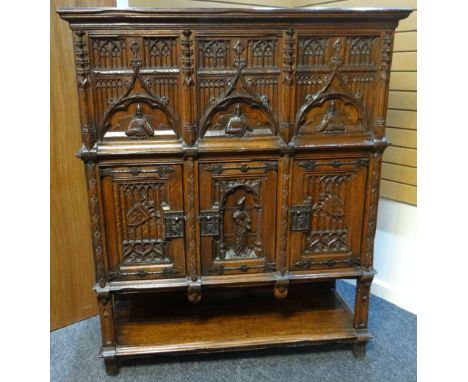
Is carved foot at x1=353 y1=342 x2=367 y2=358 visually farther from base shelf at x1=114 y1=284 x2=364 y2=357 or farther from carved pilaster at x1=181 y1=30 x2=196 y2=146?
carved pilaster at x1=181 y1=30 x2=196 y2=146

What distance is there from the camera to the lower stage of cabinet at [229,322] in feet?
7.23

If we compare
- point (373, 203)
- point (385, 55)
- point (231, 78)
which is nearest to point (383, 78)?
point (385, 55)

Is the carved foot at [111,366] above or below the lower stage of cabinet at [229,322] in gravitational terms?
below

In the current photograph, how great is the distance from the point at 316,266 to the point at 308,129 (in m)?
0.70

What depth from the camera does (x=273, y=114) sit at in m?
1.96

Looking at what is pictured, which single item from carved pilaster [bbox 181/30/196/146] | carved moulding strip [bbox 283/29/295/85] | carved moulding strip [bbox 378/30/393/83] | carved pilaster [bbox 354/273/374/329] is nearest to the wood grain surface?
carved pilaster [bbox 181/30/196/146]

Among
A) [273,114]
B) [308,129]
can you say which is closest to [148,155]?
[273,114]

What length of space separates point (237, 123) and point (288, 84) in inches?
11.4

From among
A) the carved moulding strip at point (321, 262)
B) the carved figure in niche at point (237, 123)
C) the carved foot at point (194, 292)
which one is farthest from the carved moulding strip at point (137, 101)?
the carved moulding strip at point (321, 262)

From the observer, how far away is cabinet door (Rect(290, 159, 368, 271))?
80.7 inches

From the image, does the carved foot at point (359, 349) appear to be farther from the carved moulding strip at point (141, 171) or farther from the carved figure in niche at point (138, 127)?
the carved figure in niche at point (138, 127)

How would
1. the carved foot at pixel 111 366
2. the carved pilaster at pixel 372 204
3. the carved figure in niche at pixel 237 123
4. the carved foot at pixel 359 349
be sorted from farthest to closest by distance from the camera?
the carved foot at pixel 359 349, the carved foot at pixel 111 366, the carved pilaster at pixel 372 204, the carved figure in niche at pixel 237 123

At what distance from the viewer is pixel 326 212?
2.11 m

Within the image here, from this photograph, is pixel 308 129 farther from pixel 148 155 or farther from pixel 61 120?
pixel 61 120
